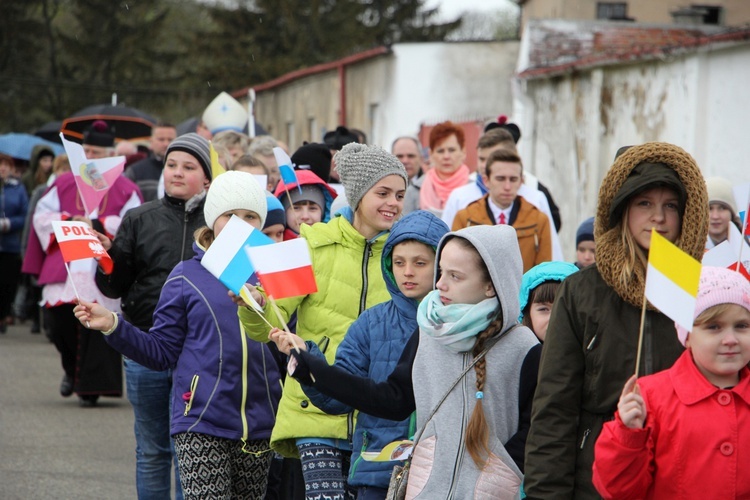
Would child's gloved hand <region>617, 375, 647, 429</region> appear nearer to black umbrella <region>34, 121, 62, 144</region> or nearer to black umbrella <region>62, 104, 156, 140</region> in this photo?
black umbrella <region>62, 104, 156, 140</region>

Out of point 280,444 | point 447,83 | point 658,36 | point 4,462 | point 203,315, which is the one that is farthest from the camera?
point 447,83

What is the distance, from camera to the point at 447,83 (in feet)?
90.8

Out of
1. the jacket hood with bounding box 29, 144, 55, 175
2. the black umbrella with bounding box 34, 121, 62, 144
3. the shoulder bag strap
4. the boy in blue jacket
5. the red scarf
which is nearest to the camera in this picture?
the shoulder bag strap

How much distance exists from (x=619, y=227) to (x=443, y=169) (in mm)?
6602

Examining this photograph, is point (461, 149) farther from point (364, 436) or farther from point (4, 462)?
point (364, 436)

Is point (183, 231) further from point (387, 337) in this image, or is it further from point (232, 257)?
point (387, 337)

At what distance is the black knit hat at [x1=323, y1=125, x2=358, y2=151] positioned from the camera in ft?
32.1

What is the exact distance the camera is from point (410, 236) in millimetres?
4875

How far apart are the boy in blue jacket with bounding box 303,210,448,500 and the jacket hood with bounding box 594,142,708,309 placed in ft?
3.46

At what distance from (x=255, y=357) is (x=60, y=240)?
3.32ft

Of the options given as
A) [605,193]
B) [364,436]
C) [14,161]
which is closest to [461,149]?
[364,436]

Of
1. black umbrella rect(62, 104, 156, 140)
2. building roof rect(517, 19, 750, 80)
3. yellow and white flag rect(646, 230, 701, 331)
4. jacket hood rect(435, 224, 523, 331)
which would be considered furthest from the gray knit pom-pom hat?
building roof rect(517, 19, 750, 80)

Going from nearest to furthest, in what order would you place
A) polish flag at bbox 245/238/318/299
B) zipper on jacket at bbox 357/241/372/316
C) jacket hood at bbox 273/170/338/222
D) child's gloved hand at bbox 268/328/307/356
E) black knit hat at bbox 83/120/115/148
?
child's gloved hand at bbox 268/328/307/356, polish flag at bbox 245/238/318/299, zipper on jacket at bbox 357/241/372/316, jacket hood at bbox 273/170/338/222, black knit hat at bbox 83/120/115/148

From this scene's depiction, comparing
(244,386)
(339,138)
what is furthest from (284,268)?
(339,138)
